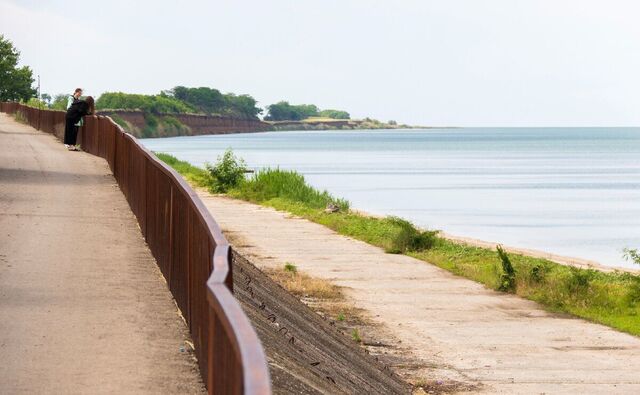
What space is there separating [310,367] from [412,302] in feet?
42.6

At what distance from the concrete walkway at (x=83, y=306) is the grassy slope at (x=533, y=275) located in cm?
884

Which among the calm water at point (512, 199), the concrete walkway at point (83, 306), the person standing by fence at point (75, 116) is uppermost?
the person standing by fence at point (75, 116)

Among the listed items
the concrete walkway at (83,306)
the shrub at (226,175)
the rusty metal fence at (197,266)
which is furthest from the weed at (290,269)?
the shrub at (226,175)

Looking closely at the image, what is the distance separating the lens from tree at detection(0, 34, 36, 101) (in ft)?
513

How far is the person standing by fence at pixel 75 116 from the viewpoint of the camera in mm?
40875

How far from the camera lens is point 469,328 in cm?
2286

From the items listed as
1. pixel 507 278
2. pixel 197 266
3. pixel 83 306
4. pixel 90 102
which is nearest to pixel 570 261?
pixel 507 278

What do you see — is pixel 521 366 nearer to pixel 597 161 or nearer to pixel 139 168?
pixel 139 168

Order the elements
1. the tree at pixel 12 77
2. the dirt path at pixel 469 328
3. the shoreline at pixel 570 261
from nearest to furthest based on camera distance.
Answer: the dirt path at pixel 469 328 → the shoreline at pixel 570 261 → the tree at pixel 12 77

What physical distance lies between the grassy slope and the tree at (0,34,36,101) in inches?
4432

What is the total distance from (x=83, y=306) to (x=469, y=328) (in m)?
10.8

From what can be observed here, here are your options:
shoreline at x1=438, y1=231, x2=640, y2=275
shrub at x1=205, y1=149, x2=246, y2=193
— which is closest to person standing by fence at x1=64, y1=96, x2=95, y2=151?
shoreline at x1=438, y1=231, x2=640, y2=275

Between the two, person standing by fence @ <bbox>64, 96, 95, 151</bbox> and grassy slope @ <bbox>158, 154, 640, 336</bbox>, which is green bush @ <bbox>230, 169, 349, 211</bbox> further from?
person standing by fence @ <bbox>64, 96, 95, 151</bbox>

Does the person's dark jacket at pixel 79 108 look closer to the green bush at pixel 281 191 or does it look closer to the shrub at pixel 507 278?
the green bush at pixel 281 191
